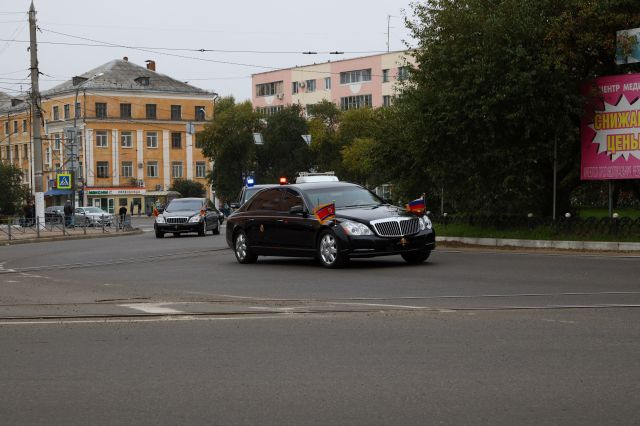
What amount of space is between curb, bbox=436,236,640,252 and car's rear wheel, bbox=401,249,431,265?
198 inches

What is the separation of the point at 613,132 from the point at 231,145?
60.5 metres

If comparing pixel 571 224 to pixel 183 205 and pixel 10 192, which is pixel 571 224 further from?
pixel 10 192

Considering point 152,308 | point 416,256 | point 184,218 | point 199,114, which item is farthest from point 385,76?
point 152,308

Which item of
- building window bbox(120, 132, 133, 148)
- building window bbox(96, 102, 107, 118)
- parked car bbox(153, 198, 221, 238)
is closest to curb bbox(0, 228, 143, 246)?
parked car bbox(153, 198, 221, 238)

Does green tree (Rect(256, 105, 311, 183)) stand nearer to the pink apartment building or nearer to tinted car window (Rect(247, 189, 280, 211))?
the pink apartment building

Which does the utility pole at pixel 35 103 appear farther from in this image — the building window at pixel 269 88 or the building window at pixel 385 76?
the building window at pixel 269 88

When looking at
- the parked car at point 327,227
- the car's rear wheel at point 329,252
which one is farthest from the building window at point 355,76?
the car's rear wheel at point 329,252

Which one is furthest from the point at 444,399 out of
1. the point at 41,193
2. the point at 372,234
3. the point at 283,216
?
the point at 41,193

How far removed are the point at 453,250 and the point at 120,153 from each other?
78.6 meters

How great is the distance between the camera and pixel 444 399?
6.06m

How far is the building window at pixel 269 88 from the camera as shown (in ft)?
343

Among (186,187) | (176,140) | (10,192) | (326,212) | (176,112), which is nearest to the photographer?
(326,212)

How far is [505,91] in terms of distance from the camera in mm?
21719

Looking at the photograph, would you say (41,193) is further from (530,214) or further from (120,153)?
(120,153)
